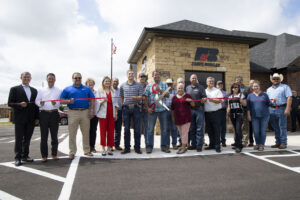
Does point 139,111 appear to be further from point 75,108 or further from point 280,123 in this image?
point 280,123

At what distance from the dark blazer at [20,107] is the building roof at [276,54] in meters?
10.9

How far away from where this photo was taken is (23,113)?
4398mm

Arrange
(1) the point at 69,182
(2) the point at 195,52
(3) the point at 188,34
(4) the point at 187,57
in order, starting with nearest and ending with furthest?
(1) the point at 69,182, (3) the point at 188,34, (4) the point at 187,57, (2) the point at 195,52

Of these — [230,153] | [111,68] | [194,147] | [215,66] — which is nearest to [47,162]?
[194,147]

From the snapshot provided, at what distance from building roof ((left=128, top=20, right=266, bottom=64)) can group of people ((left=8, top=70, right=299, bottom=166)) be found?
414 cm

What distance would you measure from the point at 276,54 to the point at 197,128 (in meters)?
11.0

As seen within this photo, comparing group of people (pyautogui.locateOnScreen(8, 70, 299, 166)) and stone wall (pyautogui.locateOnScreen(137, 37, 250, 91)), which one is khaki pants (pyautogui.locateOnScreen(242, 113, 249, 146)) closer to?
group of people (pyautogui.locateOnScreen(8, 70, 299, 166))

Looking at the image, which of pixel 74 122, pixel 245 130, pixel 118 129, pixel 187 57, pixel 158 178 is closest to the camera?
pixel 158 178

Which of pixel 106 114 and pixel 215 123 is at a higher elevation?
pixel 106 114

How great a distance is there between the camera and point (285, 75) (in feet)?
37.2

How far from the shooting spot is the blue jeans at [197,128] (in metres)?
5.23

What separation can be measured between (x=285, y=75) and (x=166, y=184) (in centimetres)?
1158

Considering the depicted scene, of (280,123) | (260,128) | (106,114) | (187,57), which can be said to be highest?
(187,57)

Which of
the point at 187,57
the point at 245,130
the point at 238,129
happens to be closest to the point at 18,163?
the point at 238,129
